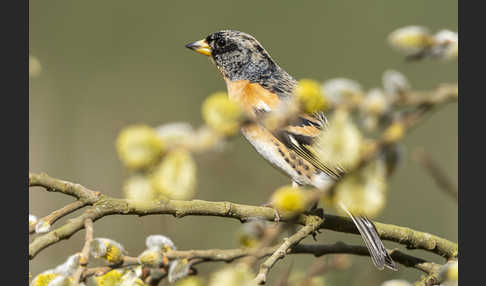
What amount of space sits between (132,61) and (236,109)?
11.1 feet

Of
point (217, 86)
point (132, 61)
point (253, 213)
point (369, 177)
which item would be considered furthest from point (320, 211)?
point (132, 61)

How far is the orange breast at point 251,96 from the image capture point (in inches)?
75.9

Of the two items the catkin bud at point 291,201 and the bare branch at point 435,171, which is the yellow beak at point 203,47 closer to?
the bare branch at point 435,171

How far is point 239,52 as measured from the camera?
7.58 ft

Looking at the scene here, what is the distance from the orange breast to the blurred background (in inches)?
11.1

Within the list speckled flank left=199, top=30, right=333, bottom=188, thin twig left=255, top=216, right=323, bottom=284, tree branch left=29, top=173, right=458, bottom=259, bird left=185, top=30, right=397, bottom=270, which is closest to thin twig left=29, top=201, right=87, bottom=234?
tree branch left=29, top=173, right=458, bottom=259

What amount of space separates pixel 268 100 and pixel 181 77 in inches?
63.0

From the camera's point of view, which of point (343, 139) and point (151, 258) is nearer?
point (343, 139)

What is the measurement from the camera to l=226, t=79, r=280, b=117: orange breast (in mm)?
1929

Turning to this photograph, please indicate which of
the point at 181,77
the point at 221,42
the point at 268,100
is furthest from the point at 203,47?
the point at 181,77

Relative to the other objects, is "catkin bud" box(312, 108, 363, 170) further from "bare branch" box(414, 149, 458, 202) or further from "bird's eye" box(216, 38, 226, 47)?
"bird's eye" box(216, 38, 226, 47)

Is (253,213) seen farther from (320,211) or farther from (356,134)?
(356,134)

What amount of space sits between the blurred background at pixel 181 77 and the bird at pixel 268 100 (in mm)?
207

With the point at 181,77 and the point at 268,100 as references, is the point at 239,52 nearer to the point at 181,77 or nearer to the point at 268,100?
the point at 268,100
